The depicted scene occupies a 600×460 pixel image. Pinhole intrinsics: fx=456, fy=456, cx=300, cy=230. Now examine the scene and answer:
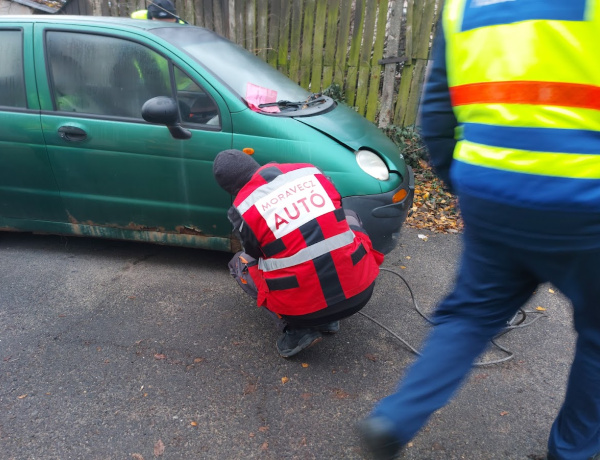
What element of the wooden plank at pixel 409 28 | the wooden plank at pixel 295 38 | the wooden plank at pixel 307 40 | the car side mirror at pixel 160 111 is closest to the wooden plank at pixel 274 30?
the wooden plank at pixel 295 38

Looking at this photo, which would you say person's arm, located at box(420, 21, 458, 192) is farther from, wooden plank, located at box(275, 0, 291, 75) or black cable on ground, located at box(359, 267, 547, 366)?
wooden plank, located at box(275, 0, 291, 75)

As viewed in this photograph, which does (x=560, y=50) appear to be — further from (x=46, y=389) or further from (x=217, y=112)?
(x=46, y=389)

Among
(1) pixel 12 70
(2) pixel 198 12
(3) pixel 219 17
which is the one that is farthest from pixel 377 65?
(1) pixel 12 70

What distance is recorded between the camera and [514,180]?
3.88ft

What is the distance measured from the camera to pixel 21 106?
124 inches

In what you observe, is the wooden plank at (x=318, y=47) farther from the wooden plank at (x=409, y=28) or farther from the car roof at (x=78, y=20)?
the car roof at (x=78, y=20)

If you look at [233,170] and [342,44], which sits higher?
[233,170]

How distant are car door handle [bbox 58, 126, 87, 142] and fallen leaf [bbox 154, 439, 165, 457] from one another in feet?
6.75

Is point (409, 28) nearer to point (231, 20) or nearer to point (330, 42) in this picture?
point (330, 42)

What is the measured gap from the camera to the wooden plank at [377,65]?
5.50m

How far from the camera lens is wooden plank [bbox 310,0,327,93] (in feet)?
18.1

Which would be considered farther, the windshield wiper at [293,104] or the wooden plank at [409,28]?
the wooden plank at [409,28]

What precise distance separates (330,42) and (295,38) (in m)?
0.46

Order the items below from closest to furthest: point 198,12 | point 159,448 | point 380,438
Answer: point 380,438
point 159,448
point 198,12
